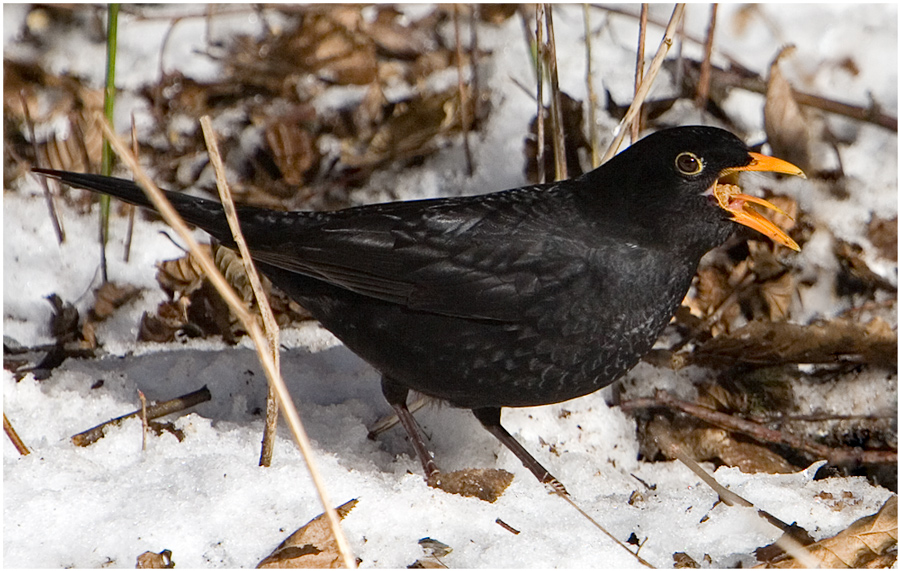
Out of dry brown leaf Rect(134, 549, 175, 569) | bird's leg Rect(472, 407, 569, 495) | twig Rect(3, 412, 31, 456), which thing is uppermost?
twig Rect(3, 412, 31, 456)

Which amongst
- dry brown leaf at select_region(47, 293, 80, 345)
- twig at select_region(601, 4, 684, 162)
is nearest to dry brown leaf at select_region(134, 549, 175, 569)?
dry brown leaf at select_region(47, 293, 80, 345)

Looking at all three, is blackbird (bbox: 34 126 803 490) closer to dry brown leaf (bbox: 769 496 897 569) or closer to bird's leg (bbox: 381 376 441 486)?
bird's leg (bbox: 381 376 441 486)

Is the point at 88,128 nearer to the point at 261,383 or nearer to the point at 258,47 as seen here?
the point at 258,47

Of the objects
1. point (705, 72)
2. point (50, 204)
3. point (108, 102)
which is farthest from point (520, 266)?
point (50, 204)

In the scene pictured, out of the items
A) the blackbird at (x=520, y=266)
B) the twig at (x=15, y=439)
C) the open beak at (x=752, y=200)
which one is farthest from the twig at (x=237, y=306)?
the open beak at (x=752, y=200)

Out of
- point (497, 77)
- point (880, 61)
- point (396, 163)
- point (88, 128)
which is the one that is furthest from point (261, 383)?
point (880, 61)

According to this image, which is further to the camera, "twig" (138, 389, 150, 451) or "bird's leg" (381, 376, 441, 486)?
"bird's leg" (381, 376, 441, 486)

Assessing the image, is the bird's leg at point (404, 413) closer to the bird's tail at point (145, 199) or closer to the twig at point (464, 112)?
the bird's tail at point (145, 199)
